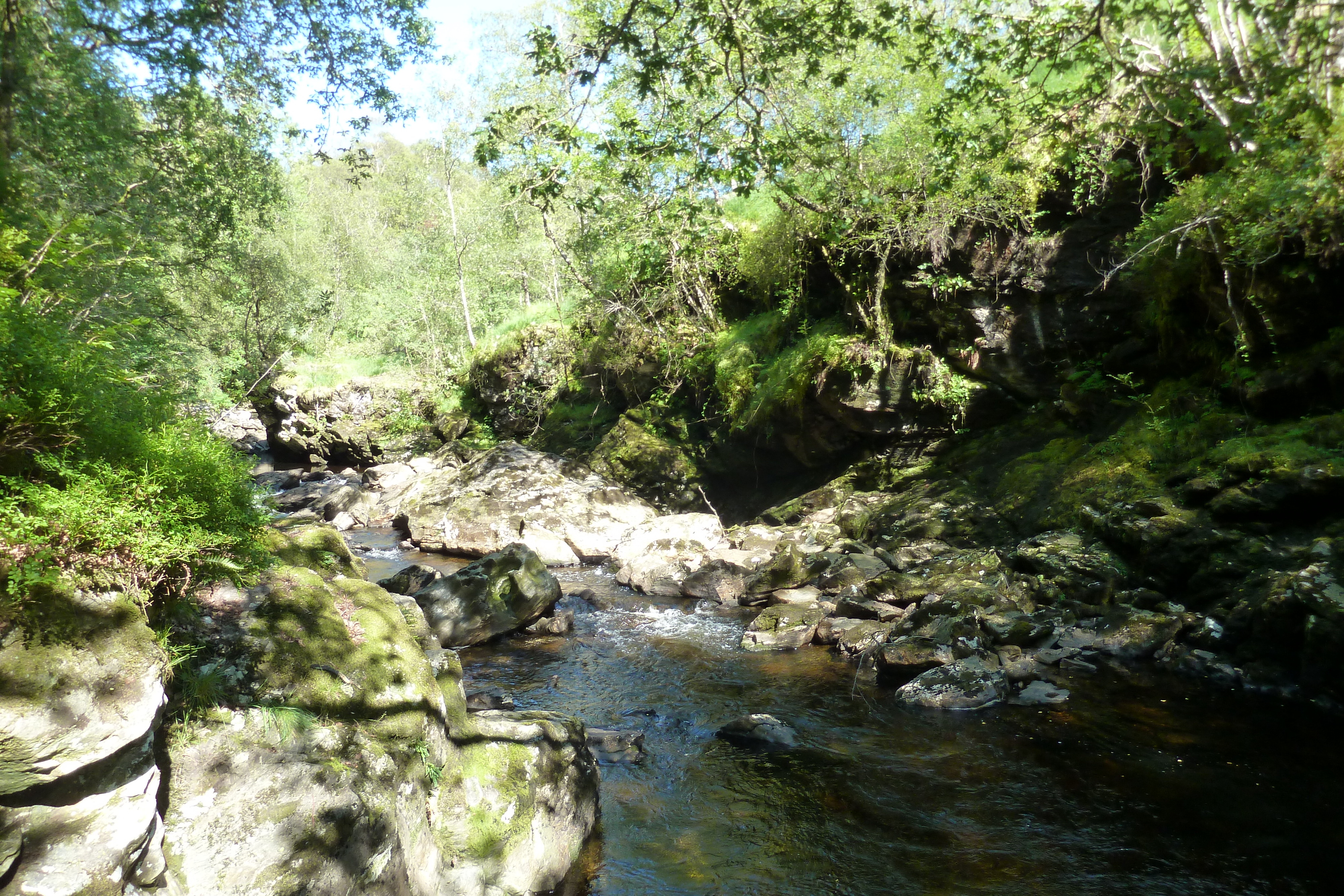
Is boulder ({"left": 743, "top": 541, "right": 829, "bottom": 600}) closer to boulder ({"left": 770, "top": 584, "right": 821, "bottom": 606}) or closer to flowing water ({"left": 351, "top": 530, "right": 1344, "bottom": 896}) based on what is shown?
boulder ({"left": 770, "top": 584, "right": 821, "bottom": 606})

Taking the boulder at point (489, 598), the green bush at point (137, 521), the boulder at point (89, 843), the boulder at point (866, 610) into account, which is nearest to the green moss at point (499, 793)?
the boulder at point (89, 843)

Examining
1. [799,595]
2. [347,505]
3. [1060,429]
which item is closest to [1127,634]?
[799,595]

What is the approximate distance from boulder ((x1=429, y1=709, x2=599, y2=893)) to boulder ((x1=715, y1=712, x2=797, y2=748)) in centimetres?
190

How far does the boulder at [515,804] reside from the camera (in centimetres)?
430

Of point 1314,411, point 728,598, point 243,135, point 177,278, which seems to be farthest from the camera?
point 177,278

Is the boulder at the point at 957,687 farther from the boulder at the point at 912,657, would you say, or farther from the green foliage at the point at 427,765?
the green foliage at the point at 427,765

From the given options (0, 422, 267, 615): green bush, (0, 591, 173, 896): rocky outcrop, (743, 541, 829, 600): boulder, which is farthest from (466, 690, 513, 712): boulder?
(743, 541, 829, 600): boulder

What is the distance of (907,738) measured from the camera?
22.0ft

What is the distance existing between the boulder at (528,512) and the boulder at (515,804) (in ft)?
30.2

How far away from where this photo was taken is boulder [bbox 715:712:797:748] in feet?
22.2

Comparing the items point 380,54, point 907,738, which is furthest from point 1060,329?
point 380,54

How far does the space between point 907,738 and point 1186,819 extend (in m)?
2.16

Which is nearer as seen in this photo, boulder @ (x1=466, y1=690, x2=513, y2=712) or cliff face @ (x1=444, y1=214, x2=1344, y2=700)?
boulder @ (x1=466, y1=690, x2=513, y2=712)

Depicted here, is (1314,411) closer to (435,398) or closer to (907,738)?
(907,738)
